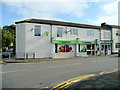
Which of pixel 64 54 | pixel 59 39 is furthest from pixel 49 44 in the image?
pixel 64 54

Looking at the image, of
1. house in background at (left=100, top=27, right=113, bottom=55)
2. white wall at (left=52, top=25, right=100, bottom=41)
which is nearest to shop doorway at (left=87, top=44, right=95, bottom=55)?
white wall at (left=52, top=25, right=100, bottom=41)

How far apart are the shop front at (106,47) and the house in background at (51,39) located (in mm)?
3455

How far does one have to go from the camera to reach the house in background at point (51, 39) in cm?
1655

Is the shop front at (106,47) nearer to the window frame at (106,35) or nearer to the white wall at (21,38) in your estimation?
the window frame at (106,35)

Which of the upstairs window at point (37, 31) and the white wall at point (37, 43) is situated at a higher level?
the upstairs window at point (37, 31)

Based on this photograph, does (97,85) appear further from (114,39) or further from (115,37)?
(115,37)

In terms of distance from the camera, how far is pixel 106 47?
25.3 metres

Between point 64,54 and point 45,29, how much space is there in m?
5.62

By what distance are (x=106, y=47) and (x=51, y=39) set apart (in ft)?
48.9

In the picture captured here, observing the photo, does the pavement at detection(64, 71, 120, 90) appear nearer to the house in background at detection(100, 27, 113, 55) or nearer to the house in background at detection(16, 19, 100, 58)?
the house in background at detection(16, 19, 100, 58)

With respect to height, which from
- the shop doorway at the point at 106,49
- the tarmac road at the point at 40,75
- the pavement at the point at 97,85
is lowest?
the tarmac road at the point at 40,75

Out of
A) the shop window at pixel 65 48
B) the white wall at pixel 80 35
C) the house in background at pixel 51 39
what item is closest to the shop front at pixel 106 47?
the white wall at pixel 80 35

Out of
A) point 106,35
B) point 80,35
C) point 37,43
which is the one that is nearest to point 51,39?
point 37,43

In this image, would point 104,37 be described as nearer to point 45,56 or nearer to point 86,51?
point 86,51
